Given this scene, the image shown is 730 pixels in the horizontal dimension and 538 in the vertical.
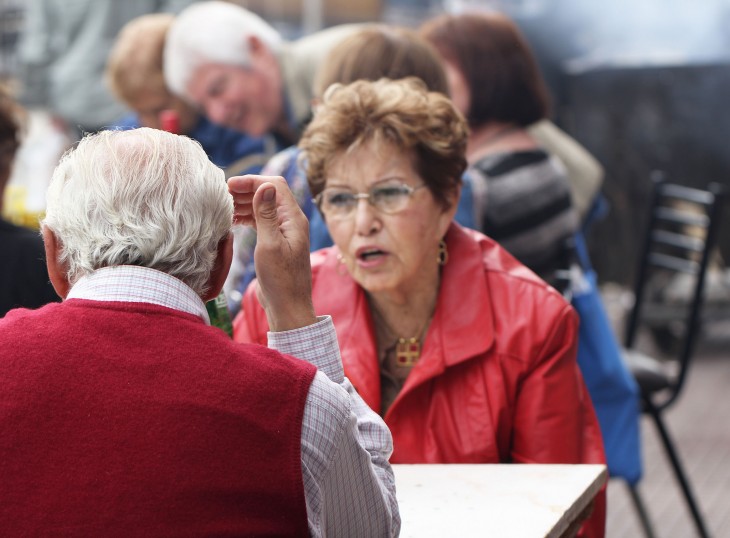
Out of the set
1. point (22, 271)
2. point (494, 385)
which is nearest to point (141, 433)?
point (494, 385)

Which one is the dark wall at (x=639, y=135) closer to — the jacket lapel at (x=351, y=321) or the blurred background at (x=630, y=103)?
the blurred background at (x=630, y=103)

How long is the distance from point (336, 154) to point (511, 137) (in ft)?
4.04

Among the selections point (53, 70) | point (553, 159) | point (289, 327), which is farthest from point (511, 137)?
point (53, 70)

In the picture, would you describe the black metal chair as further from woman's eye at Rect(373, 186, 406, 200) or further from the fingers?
the fingers

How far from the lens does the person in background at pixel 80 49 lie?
659 centimetres

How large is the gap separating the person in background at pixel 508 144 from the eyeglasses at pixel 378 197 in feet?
2.44

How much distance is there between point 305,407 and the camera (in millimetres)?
1656

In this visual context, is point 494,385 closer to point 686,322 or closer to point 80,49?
point 686,322

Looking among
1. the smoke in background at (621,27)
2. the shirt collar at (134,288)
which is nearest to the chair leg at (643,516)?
the shirt collar at (134,288)

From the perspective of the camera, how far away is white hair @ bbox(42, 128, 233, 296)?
5.61 ft

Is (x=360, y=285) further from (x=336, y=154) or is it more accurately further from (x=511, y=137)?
(x=511, y=137)

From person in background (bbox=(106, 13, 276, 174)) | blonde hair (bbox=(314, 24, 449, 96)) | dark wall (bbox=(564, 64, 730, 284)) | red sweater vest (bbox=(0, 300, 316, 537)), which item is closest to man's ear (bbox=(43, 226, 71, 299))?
red sweater vest (bbox=(0, 300, 316, 537))

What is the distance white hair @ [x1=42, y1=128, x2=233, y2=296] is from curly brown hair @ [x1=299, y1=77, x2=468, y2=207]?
110 cm

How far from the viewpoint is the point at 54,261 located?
1.80 metres
